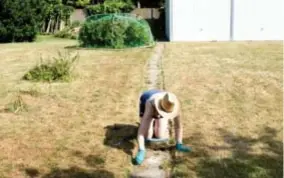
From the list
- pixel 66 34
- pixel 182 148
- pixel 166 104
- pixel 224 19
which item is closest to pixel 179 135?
pixel 182 148

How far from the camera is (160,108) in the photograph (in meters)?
5.35

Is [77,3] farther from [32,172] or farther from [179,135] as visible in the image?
[32,172]

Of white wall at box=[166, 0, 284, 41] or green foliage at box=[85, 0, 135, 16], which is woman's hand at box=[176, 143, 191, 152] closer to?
white wall at box=[166, 0, 284, 41]

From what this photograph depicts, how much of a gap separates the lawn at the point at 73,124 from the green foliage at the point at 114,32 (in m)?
3.81

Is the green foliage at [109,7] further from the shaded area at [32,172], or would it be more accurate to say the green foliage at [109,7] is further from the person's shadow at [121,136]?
the shaded area at [32,172]

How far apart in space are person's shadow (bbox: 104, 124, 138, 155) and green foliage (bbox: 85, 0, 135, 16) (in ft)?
63.0

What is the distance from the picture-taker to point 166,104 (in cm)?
528

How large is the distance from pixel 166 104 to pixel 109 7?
67.7 feet

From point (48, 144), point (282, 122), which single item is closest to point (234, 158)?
point (282, 122)

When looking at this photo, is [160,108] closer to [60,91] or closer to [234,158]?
[234,158]

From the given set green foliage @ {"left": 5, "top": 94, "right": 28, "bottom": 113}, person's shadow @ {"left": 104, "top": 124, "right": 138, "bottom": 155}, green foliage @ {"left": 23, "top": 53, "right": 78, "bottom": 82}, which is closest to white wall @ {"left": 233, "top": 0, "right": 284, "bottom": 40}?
green foliage @ {"left": 23, "top": 53, "right": 78, "bottom": 82}

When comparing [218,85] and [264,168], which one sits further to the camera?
[218,85]

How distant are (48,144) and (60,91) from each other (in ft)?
9.15

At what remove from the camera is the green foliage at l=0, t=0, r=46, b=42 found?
20281mm
